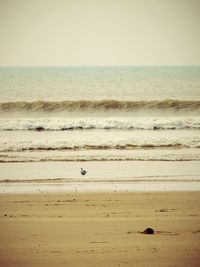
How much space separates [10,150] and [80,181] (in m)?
2.35

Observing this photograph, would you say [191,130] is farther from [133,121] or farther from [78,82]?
[78,82]

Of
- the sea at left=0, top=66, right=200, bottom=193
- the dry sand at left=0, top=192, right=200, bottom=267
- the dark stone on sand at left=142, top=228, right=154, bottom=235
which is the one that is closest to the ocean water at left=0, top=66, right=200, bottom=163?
the sea at left=0, top=66, right=200, bottom=193

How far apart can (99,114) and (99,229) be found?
28.1 ft

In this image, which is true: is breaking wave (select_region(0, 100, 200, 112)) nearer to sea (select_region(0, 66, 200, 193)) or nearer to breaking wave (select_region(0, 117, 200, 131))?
sea (select_region(0, 66, 200, 193))

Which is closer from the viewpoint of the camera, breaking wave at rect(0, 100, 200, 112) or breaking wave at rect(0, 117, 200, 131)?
breaking wave at rect(0, 117, 200, 131)

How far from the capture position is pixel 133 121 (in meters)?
10.3

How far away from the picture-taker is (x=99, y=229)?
12.1ft

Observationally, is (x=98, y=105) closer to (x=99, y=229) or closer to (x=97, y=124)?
(x=97, y=124)

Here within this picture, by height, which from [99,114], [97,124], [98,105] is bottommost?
[97,124]

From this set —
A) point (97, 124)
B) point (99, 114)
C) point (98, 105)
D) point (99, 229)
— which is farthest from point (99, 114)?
point (99, 229)

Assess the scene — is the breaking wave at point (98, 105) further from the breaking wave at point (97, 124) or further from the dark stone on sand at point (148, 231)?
the dark stone on sand at point (148, 231)

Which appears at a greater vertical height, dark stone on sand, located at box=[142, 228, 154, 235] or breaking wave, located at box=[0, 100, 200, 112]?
breaking wave, located at box=[0, 100, 200, 112]

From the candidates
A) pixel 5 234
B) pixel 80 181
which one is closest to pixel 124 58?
pixel 80 181

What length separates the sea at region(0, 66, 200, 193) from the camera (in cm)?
697
